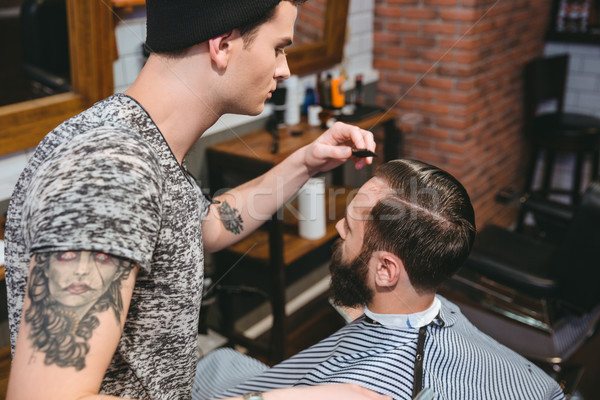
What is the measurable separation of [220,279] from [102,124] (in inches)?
69.1

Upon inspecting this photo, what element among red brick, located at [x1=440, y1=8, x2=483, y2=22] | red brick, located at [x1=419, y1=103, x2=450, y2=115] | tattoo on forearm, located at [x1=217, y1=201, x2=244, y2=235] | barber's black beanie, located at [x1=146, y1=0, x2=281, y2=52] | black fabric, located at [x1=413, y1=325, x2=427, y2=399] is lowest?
black fabric, located at [x1=413, y1=325, x2=427, y2=399]

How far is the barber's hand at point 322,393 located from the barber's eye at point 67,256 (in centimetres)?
34

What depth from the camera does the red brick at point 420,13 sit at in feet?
9.89

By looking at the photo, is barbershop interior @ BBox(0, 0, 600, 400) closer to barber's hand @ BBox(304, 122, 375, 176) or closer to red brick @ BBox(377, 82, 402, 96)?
red brick @ BBox(377, 82, 402, 96)

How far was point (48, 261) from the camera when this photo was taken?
26.9 inches

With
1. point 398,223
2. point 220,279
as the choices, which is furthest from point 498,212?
point 398,223

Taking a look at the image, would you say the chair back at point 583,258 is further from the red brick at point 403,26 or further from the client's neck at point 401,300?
the red brick at point 403,26

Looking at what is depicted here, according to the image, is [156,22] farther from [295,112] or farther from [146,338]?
[295,112]

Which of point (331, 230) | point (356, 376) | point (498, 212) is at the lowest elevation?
point (498, 212)

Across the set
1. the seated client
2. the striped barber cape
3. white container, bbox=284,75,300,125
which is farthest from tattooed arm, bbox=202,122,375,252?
white container, bbox=284,75,300,125

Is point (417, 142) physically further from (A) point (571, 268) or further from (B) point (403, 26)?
(A) point (571, 268)

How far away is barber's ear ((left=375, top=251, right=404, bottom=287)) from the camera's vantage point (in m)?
1.31

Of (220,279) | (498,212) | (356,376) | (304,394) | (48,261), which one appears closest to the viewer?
(48,261)

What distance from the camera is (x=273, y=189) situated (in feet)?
4.65
